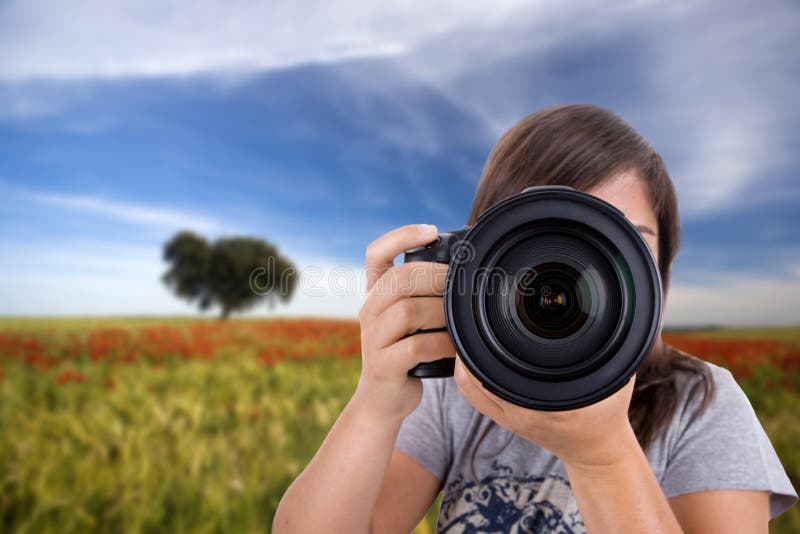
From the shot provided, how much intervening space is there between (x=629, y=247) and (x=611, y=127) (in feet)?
1.07

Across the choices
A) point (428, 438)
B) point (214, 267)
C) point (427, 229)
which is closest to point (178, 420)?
point (428, 438)

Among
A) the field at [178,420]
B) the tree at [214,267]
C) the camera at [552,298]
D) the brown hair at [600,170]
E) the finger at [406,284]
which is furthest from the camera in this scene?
the tree at [214,267]

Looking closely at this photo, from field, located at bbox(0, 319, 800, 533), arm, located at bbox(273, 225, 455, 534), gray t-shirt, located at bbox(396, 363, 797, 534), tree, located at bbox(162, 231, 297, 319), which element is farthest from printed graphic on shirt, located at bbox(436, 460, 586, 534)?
tree, located at bbox(162, 231, 297, 319)

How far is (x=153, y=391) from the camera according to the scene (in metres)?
2.94

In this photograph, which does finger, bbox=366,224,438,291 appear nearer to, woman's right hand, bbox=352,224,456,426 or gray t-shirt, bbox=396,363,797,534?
woman's right hand, bbox=352,224,456,426

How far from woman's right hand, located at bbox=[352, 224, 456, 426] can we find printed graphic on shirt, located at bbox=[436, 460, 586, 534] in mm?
215

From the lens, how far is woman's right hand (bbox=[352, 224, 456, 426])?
2.63 ft

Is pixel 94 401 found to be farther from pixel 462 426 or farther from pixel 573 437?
pixel 573 437

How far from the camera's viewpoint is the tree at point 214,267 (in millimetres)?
6848

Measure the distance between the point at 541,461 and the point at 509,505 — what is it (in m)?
0.09

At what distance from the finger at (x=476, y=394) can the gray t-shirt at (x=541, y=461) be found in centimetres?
24

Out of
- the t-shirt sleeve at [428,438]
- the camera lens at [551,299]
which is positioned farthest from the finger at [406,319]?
the t-shirt sleeve at [428,438]

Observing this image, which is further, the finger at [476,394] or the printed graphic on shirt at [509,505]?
the printed graphic on shirt at [509,505]

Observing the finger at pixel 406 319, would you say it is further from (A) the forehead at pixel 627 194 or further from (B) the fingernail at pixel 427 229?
(A) the forehead at pixel 627 194
